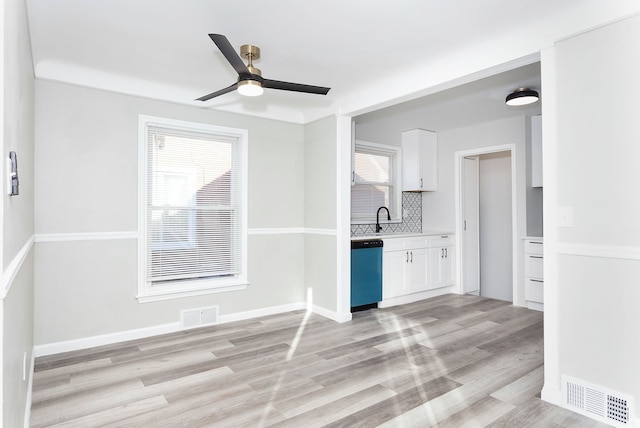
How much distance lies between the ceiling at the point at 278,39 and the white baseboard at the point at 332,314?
2.38 m

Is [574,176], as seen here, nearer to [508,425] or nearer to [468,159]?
[508,425]

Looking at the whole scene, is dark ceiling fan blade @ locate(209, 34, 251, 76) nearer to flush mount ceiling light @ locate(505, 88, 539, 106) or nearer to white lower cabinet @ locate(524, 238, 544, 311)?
flush mount ceiling light @ locate(505, 88, 539, 106)

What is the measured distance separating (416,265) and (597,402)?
310cm

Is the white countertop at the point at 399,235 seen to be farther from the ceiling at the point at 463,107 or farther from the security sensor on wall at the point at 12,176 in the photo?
the security sensor on wall at the point at 12,176

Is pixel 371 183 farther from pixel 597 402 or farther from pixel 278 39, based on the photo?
pixel 597 402

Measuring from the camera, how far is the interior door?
19.3ft

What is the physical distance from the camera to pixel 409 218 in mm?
6199

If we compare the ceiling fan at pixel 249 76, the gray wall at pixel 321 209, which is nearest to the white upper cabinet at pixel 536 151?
the gray wall at pixel 321 209

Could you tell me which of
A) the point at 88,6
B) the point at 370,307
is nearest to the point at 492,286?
the point at 370,307

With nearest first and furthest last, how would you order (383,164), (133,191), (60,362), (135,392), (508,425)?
(508,425), (135,392), (60,362), (133,191), (383,164)

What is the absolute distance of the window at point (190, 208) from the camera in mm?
3822

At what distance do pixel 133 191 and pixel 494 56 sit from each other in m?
3.36

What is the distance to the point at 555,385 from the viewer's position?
248 cm

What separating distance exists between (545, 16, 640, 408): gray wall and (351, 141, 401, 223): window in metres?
3.24
